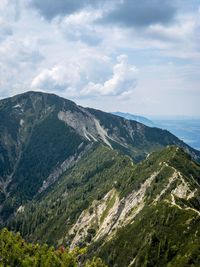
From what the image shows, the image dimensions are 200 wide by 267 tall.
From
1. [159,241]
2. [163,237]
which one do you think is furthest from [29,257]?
[163,237]

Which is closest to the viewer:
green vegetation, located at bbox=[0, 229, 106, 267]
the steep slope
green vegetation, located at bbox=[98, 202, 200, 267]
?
green vegetation, located at bbox=[98, 202, 200, 267]

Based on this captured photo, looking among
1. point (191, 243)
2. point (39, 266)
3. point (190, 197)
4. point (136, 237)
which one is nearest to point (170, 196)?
point (190, 197)

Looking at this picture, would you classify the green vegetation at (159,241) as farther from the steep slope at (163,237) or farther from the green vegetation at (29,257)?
the green vegetation at (29,257)

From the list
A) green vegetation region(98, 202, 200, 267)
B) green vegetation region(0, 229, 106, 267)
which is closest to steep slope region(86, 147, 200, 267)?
green vegetation region(98, 202, 200, 267)

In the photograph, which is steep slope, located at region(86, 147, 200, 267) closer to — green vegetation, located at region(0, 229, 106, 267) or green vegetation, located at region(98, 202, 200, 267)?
green vegetation, located at region(98, 202, 200, 267)

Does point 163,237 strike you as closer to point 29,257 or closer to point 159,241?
point 159,241

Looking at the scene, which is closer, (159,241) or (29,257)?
(159,241)

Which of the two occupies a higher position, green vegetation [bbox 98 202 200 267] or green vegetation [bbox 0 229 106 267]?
green vegetation [bbox 98 202 200 267]

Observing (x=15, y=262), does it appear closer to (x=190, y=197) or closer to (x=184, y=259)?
(x=184, y=259)

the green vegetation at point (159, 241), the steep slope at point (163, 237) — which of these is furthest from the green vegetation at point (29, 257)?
the steep slope at point (163, 237)

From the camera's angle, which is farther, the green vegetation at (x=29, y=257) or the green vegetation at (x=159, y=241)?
the green vegetation at (x=29, y=257)

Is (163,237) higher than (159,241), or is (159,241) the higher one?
(163,237)

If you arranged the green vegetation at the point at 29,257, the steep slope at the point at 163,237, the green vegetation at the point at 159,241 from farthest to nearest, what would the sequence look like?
1. the green vegetation at the point at 29,257
2. the steep slope at the point at 163,237
3. the green vegetation at the point at 159,241
